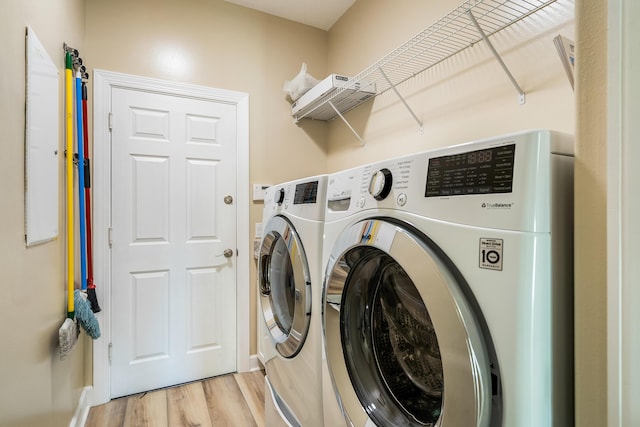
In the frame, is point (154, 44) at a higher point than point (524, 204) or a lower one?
higher

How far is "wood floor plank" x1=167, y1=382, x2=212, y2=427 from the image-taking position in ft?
5.81

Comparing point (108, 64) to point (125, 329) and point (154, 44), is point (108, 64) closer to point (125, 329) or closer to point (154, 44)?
point (154, 44)

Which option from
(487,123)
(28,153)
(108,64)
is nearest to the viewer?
(28,153)

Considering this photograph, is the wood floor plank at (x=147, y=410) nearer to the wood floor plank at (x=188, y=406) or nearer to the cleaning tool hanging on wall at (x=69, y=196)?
the wood floor plank at (x=188, y=406)

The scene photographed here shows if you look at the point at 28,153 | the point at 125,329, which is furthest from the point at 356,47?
the point at 125,329

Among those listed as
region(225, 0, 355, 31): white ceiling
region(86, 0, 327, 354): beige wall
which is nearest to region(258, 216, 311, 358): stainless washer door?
region(86, 0, 327, 354): beige wall

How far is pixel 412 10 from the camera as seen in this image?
1707 millimetres

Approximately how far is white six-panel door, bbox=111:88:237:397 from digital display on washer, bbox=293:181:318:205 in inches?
44.7

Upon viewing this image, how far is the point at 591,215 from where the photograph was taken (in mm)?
516

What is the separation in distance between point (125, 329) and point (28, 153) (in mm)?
1396

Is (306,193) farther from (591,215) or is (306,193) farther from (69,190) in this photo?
(69,190)

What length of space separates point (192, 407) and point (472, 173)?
2.07 metres
